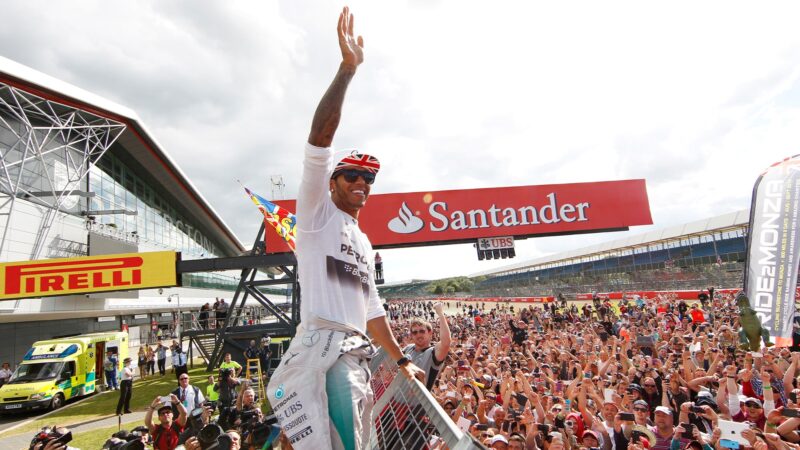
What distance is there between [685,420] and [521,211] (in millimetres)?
12484

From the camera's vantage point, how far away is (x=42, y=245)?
22.4 meters

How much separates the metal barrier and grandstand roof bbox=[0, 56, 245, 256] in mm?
27308

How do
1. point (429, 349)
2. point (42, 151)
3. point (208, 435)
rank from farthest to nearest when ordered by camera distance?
1. point (42, 151)
2. point (208, 435)
3. point (429, 349)

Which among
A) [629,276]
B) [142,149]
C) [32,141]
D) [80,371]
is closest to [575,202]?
[80,371]

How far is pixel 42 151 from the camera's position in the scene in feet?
83.0

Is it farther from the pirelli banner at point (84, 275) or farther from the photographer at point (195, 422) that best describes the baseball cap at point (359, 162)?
the pirelli banner at point (84, 275)

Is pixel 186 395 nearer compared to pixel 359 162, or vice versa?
pixel 359 162

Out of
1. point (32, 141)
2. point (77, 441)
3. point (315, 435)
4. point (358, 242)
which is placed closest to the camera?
point (315, 435)

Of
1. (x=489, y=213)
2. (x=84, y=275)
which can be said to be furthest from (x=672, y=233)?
(x=84, y=275)

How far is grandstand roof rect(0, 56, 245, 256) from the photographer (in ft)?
73.2

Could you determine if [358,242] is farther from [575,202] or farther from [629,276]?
[629,276]

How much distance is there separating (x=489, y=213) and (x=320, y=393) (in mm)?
16375

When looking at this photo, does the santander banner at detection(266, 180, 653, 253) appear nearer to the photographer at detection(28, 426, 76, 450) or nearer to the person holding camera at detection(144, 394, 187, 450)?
the person holding camera at detection(144, 394, 187, 450)

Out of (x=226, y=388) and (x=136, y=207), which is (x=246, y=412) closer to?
(x=226, y=388)
